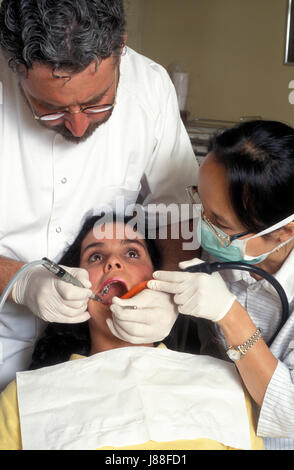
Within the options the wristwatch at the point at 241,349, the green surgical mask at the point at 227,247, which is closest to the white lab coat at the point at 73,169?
the green surgical mask at the point at 227,247

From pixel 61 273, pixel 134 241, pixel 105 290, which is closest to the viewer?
pixel 61 273

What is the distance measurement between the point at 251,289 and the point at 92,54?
2.71ft

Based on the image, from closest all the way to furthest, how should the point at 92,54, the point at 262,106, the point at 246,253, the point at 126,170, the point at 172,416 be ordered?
the point at 92,54
the point at 172,416
the point at 246,253
the point at 126,170
the point at 262,106

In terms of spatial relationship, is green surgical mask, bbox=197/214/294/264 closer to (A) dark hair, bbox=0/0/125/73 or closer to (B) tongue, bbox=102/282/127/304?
(B) tongue, bbox=102/282/127/304

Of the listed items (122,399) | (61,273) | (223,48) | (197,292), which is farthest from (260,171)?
(223,48)

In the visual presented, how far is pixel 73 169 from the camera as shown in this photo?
162 centimetres

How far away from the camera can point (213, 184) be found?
134cm

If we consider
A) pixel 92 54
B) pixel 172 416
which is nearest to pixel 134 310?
pixel 172 416

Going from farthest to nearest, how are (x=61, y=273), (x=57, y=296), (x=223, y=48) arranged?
1. (x=223, y=48)
2. (x=57, y=296)
3. (x=61, y=273)

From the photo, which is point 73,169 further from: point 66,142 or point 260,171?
point 260,171

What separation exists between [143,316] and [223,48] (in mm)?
2996

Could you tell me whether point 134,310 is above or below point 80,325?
above

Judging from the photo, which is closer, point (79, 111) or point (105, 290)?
point (79, 111)
